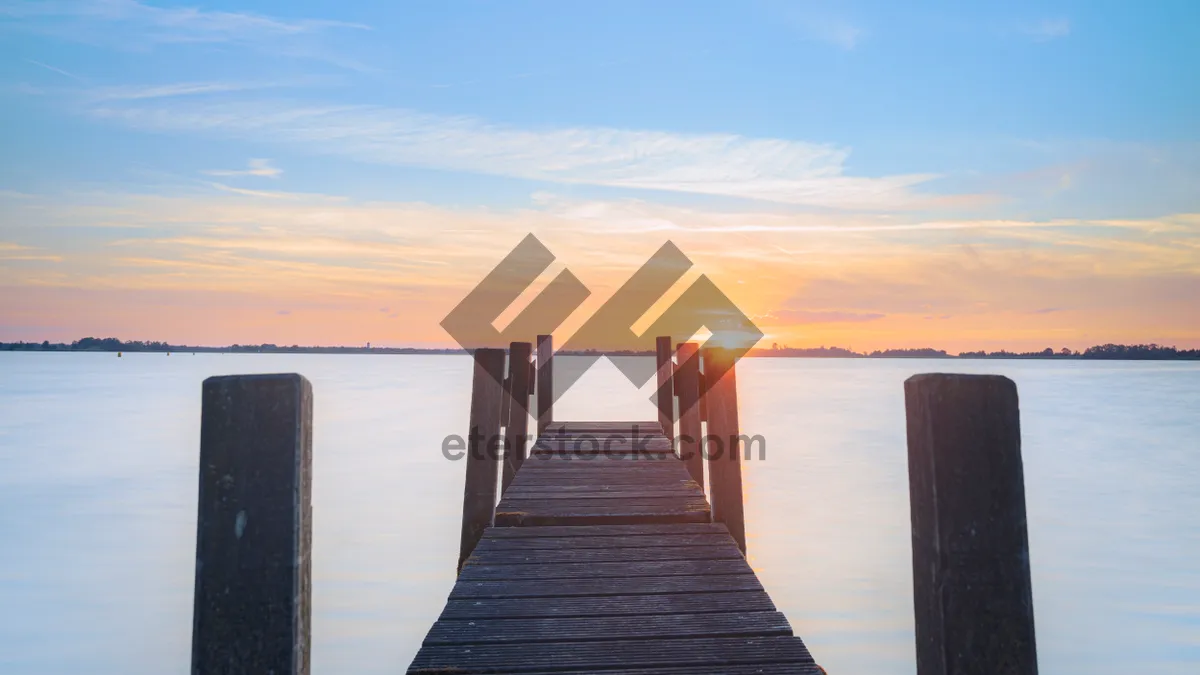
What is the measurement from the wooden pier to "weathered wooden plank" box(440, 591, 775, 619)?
1cm

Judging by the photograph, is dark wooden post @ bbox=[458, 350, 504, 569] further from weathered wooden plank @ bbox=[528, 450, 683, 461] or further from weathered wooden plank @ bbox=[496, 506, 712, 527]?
weathered wooden plank @ bbox=[528, 450, 683, 461]

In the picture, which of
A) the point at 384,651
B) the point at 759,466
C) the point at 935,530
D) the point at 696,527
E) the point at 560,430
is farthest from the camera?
the point at 759,466

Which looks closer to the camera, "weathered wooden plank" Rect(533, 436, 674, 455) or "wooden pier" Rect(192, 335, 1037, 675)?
"wooden pier" Rect(192, 335, 1037, 675)

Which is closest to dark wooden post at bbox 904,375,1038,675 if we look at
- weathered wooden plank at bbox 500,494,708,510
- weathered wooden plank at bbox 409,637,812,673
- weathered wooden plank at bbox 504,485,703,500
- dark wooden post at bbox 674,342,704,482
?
weathered wooden plank at bbox 409,637,812,673

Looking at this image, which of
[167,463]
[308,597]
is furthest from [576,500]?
[167,463]

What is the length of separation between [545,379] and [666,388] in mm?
1872

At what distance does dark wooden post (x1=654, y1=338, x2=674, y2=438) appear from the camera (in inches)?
446

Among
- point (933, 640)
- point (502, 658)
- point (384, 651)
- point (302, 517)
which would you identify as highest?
point (302, 517)

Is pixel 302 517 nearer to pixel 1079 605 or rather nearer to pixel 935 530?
pixel 935 530

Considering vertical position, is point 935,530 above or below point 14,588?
above

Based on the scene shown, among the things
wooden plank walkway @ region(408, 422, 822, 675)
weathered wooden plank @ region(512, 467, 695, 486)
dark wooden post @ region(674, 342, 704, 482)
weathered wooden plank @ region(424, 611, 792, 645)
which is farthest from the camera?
dark wooden post @ region(674, 342, 704, 482)

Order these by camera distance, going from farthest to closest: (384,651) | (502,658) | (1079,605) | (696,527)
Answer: (1079,605) < (384,651) < (696,527) < (502,658)

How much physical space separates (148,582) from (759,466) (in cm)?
1389

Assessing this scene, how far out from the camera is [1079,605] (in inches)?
368
